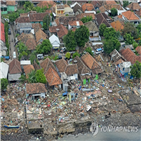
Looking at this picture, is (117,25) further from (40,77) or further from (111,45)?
(40,77)

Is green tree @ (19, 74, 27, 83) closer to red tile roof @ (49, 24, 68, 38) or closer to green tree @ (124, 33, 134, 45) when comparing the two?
red tile roof @ (49, 24, 68, 38)

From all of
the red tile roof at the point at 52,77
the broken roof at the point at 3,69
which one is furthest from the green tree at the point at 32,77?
the broken roof at the point at 3,69

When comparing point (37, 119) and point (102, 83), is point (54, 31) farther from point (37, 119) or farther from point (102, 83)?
point (37, 119)

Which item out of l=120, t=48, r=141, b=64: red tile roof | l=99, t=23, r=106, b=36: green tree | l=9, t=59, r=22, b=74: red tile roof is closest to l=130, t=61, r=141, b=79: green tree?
l=120, t=48, r=141, b=64: red tile roof

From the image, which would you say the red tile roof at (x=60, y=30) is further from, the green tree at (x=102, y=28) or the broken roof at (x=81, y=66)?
the broken roof at (x=81, y=66)

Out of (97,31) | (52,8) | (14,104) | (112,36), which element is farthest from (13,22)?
(14,104)

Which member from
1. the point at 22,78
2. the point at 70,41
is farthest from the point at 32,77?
the point at 70,41
